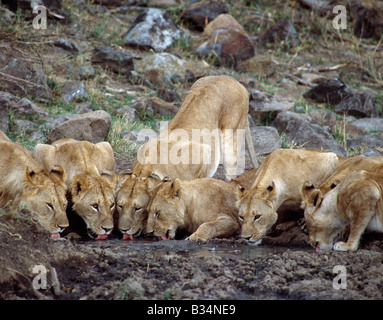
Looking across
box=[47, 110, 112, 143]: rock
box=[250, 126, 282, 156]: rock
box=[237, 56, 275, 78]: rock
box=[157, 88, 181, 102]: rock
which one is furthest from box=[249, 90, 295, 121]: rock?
box=[47, 110, 112, 143]: rock

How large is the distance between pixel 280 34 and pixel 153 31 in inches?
146

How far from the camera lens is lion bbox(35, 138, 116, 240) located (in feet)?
20.4

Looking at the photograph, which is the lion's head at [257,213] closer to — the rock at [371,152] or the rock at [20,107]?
the rock at [371,152]

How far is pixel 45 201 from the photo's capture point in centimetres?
589

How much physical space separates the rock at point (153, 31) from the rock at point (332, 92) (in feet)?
12.7

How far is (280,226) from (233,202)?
581 millimetres

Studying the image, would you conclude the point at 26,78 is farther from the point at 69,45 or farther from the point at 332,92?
the point at 332,92

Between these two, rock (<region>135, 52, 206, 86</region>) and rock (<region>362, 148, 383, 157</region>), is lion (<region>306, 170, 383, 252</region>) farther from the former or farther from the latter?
rock (<region>135, 52, 206, 86</region>)

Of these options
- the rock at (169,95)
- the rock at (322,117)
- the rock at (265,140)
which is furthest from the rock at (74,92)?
the rock at (322,117)

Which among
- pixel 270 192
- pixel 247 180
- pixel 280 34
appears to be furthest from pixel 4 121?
pixel 280 34

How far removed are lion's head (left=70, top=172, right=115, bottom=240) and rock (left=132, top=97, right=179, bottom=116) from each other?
16.5 feet

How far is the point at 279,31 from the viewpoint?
1628 centimetres

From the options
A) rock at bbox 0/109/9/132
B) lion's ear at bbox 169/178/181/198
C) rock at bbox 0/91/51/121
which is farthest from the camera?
rock at bbox 0/91/51/121

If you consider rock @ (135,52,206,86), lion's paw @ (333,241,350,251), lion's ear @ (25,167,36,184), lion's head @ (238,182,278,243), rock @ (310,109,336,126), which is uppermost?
lion's ear @ (25,167,36,184)
